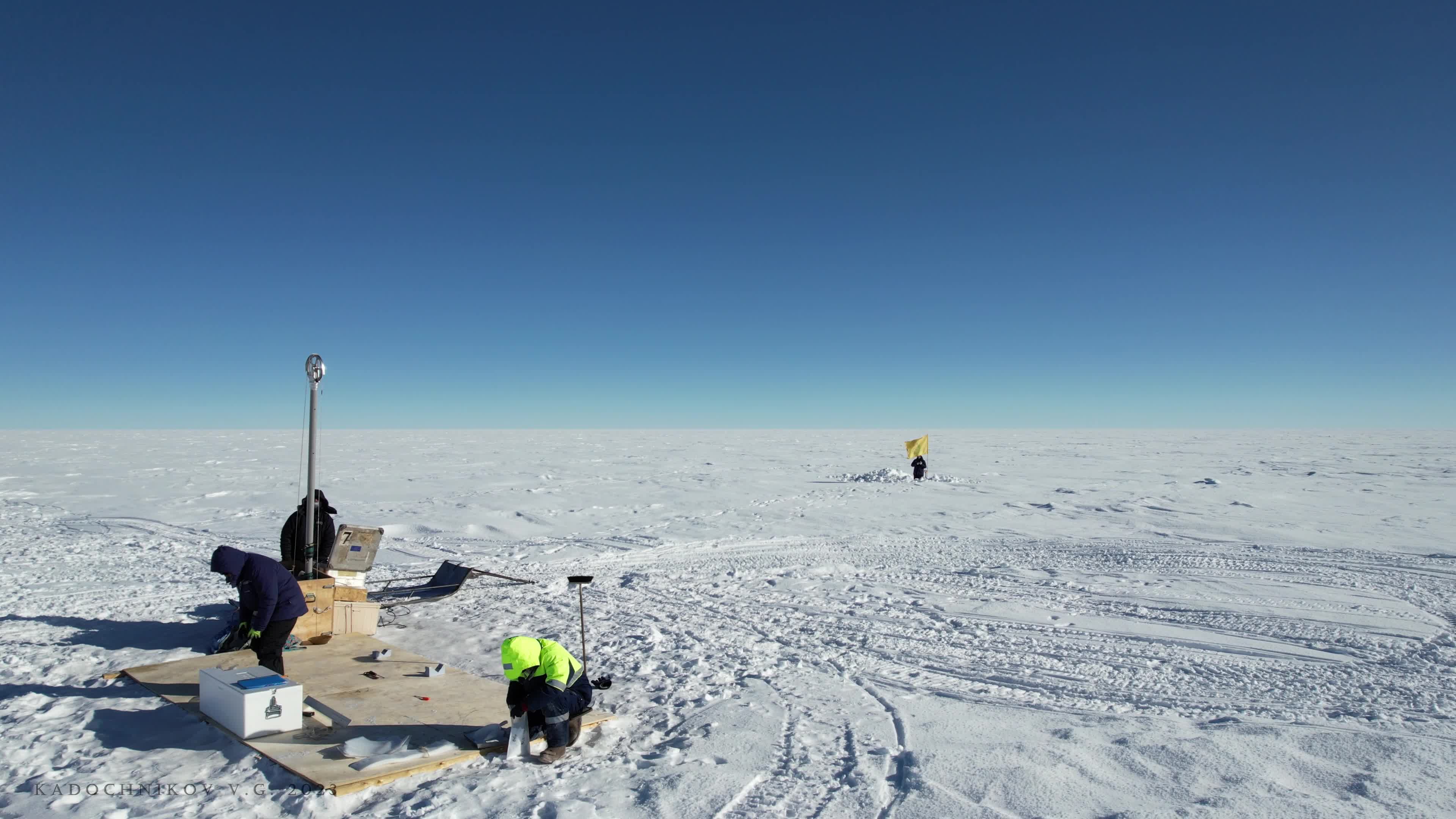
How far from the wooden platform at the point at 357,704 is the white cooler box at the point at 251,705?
2.5 inches

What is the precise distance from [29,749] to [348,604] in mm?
2826

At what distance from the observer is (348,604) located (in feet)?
25.1

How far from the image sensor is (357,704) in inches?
224

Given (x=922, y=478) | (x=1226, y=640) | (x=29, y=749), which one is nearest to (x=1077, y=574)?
(x=1226, y=640)

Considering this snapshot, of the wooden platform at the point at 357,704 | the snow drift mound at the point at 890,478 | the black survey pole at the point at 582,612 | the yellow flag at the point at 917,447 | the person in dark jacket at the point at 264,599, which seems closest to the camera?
the wooden platform at the point at 357,704

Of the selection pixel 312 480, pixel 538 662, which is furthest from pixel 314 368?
pixel 538 662

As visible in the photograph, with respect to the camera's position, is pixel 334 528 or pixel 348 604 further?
pixel 334 528

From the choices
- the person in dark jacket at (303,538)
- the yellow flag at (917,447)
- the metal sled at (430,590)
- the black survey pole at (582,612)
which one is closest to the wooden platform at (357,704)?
the black survey pole at (582,612)

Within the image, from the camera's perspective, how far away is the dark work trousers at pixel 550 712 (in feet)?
15.9

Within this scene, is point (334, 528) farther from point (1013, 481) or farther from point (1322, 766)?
point (1013, 481)

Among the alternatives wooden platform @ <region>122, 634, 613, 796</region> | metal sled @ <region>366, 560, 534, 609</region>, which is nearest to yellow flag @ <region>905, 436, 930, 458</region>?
metal sled @ <region>366, 560, 534, 609</region>

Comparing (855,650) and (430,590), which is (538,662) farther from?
(430,590)

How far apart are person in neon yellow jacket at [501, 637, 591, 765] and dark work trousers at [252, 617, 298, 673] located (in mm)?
2432

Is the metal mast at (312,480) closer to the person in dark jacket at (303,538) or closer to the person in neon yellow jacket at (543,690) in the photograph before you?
the person in dark jacket at (303,538)
